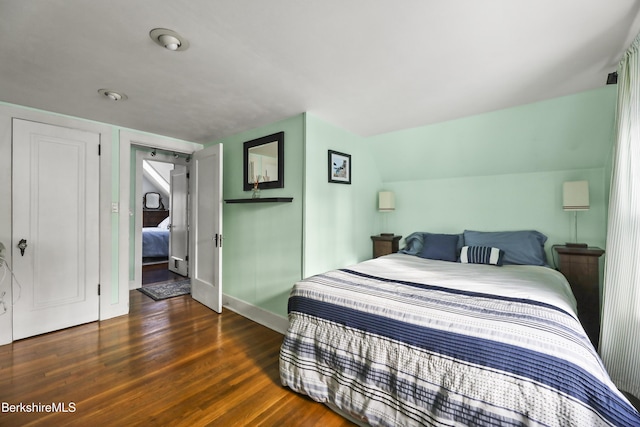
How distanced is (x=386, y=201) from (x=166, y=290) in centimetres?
369

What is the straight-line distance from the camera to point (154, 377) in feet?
6.89

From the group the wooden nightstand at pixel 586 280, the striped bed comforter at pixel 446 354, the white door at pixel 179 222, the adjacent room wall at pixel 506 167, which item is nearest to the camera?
the striped bed comforter at pixel 446 354

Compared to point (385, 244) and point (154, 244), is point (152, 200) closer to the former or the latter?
point (154, 244)

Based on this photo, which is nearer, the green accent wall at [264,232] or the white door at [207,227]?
the green accent wall at [264,232]

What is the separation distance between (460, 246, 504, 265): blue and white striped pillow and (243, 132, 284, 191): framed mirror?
225 cm

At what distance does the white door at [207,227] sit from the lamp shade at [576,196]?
377 cm

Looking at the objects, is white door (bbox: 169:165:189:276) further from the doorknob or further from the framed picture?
the framed picture

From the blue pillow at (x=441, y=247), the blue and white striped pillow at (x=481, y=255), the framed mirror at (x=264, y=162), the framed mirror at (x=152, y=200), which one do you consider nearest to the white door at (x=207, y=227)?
the framed mirror at (x=264, y=162)

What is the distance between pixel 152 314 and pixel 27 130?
2345 mm

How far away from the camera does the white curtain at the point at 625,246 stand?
1598 mm

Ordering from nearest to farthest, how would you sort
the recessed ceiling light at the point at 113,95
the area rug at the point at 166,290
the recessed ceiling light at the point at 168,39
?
the recessed ceiling light at the point at 168,39 → the recessed ceiling light at the point at 113,95 → the area rug at the point at 166,290

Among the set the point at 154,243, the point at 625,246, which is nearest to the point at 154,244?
the point at 154,243

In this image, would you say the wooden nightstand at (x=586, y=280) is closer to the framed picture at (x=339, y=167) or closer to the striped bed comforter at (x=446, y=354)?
the striped bed comforter at (x=446, y=354)

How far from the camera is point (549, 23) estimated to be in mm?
1490
